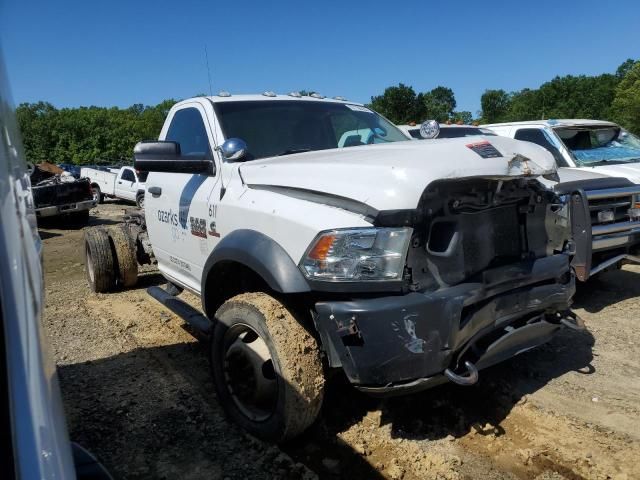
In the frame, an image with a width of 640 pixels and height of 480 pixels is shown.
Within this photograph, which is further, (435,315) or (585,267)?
(585,267)

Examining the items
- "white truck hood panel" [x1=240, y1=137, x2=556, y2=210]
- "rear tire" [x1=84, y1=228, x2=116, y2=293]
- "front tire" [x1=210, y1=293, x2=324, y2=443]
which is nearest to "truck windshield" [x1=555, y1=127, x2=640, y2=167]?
"white truck hood panel" [x1=240, y1=137, x2=556, y2=210]

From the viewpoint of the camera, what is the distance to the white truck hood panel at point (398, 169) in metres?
2.54

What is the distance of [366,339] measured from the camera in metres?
2.44

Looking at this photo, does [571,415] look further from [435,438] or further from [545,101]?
[545,101]

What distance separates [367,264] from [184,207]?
2.05 metres

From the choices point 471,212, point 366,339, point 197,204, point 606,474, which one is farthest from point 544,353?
point 197,204

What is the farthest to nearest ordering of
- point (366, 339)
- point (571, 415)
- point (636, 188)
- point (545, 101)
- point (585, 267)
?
point (545, 101)
point (636, 188)
point (585, 267)
point (571, 415)
point (366, 339)

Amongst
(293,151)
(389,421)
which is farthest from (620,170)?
(389,421)

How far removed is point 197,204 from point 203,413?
1433 millimetres

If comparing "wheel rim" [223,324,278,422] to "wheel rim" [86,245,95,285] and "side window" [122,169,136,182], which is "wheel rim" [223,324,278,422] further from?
"side window" [122,169,136,182]

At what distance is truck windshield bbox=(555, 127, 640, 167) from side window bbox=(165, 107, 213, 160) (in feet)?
15.5

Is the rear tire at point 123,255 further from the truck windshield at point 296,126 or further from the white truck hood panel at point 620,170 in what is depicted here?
the white truck hood panel at point 620,170

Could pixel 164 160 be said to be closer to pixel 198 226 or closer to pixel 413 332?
pixel 198 226

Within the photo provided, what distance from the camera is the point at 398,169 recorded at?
259 cm
